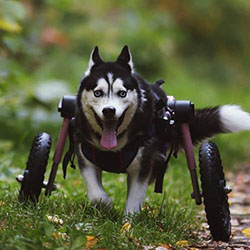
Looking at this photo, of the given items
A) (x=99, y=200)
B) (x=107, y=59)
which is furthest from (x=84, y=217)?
(x=107, y=59)

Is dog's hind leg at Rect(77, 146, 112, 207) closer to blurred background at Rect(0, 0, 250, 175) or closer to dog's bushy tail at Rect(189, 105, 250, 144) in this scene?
dog's bushy tail at Rect(189, 105, 250, 144)

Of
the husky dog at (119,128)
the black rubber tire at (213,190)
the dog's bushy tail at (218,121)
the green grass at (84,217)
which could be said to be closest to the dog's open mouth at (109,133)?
the husky dog at (119,128)

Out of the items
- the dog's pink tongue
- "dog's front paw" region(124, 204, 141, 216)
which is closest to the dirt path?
"dog's front paw" region(124, 204, 141, 216)

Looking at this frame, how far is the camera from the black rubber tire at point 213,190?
3.40m

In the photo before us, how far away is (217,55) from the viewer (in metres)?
15.5

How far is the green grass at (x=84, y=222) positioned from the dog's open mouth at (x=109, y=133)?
0.40m

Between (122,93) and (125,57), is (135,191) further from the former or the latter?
(125,57)

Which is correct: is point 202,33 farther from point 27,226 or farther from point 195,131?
point 27,226

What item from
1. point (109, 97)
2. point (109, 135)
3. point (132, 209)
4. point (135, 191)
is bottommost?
point (132, 209)

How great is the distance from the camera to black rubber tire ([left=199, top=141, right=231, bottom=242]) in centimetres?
340

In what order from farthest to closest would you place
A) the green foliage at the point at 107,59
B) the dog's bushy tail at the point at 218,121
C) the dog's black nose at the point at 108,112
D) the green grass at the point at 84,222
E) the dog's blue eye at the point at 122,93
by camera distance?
the dog's bushy tail at the point at 218,121
the green foliage at the point at 107,59
the dog's blue eye at the point at 122,93
the dog's black nose at the point at 108,112
the green grass at the point at 84,222

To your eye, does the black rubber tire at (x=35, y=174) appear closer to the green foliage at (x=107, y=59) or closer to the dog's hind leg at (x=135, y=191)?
the green foliage at (x=107, y=59)

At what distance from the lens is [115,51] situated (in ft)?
36.9

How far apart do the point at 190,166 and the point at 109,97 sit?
0.73 metres
